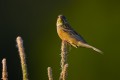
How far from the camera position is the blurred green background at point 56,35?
12.5 meters

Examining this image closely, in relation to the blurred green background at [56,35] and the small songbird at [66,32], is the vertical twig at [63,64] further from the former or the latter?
the blurred green background at [56,35]

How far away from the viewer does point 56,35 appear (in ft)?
43.9

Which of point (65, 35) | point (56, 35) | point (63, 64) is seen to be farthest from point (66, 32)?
point (56, 35)

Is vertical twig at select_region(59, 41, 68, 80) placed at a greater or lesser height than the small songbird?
lesser

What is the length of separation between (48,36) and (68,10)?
0.69 meters

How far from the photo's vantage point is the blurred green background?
12539mm

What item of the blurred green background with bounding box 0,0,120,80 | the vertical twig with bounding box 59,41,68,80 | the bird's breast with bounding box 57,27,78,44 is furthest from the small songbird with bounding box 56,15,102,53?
the blurred green background with bounding box 0,0,120,80

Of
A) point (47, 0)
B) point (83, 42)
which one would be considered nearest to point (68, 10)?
point (47, 0)

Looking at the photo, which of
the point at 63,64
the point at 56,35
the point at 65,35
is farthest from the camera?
Answer: the point at 56,35

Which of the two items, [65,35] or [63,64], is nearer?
[63,64]

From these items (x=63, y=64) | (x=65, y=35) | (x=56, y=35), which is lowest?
(x=63, y=64)

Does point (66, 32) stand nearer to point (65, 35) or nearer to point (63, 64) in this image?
point (65, 35)

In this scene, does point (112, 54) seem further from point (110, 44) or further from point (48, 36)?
point (48, 36)

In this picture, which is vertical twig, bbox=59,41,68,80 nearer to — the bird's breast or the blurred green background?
the bird's breast
